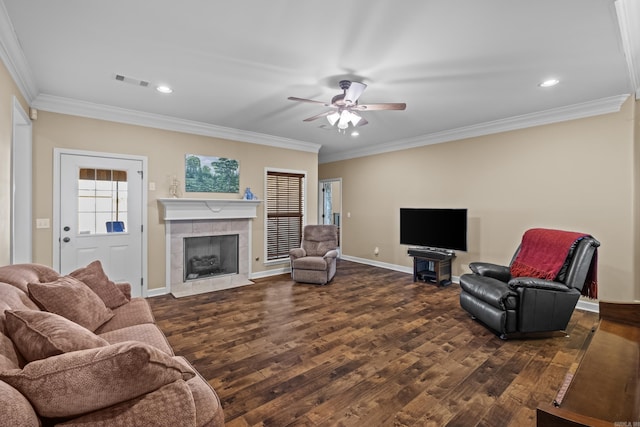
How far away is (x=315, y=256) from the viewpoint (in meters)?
5.72

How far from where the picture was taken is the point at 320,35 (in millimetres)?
2371

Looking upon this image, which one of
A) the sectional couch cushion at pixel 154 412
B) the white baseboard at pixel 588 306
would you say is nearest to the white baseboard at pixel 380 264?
the white baseboard at pixel 588 306

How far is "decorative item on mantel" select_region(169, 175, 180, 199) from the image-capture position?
474cm

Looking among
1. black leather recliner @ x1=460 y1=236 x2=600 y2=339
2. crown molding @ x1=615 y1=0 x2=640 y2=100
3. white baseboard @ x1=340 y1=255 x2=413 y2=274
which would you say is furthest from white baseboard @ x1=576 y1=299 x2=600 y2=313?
crown molding @ x1=615 y1=0 x2=640 y2=100

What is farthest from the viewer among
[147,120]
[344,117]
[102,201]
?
[147,120]

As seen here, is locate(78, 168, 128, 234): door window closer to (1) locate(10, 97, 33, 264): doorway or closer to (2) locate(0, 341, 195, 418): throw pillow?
(1) locate(10, 97, 33, 264): doorway

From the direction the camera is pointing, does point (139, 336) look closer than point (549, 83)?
Yes

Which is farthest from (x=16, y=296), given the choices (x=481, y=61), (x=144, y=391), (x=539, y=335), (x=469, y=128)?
(x=469, y=128)

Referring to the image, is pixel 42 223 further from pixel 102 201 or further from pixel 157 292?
pixel 157 292

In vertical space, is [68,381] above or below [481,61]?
below

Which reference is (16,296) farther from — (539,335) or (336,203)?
(336,203)

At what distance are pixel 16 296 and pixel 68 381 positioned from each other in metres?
1.07

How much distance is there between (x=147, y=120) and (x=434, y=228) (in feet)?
16.3

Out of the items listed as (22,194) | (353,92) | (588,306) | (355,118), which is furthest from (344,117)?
(588,306)
